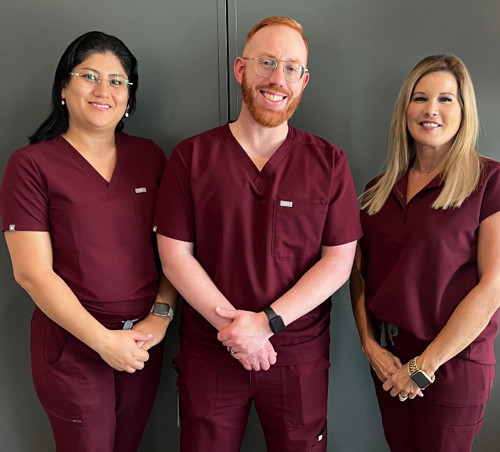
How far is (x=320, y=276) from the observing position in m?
1.30

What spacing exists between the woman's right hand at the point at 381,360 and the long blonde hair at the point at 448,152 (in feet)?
1.46

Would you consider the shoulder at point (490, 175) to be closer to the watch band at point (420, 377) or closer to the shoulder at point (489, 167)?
the shoulder at point (489, 167)

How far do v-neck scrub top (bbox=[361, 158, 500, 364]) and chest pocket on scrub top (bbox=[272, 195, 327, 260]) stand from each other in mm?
260

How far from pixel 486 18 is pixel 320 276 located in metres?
1.17

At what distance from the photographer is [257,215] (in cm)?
132

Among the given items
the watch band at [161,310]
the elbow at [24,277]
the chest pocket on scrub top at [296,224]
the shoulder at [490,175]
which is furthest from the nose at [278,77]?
the elbow at [24,277]

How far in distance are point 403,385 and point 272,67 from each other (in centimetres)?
102

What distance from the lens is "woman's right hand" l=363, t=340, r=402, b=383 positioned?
139 cm

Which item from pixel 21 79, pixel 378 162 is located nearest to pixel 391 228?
pixel 378 162

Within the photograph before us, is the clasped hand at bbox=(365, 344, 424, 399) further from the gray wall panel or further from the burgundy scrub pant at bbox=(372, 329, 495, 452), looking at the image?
the gray wall panel

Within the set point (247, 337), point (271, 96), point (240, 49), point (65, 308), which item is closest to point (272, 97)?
point (271, 96)

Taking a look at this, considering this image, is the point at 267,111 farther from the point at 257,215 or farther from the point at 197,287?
the point at 197,287

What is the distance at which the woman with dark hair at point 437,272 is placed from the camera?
4.24 feet

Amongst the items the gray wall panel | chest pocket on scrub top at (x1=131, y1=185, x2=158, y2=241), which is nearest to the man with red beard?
chest pocket on scrub top at (x1=131, y1=185, x2=158, y2=241)
